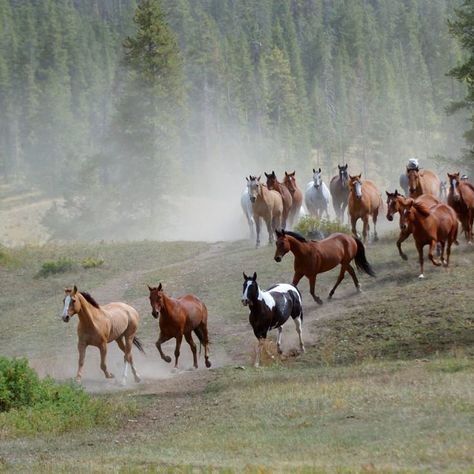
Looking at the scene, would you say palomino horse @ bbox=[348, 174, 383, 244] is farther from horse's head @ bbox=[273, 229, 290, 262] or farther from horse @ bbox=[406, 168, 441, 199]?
horse's head @ bbox=[273, 229, 290, 262]

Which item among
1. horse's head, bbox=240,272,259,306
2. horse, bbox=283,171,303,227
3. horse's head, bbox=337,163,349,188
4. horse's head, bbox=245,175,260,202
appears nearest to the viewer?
horse's head, bbox=240,272,259,306

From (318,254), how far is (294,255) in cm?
60

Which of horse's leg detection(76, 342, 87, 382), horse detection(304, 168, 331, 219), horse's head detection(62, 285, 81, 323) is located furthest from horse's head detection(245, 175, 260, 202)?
horse's head detection(62, 285, 81, 323)

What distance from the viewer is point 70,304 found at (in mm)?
19438

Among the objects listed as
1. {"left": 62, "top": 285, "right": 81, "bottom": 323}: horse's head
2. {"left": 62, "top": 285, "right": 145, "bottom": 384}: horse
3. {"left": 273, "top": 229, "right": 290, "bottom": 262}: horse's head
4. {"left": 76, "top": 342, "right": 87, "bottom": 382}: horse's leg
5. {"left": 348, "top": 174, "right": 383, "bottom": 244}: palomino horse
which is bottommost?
{"left": 76, "top": 342, "right": 87, "bottom": 382}: horse's leg

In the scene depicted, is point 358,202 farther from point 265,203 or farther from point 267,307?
point 267,307

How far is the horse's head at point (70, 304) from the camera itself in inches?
758

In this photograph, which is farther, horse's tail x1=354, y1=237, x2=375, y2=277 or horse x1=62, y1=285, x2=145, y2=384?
horse's tail x1=354, y1=237, x2=375, y2=277

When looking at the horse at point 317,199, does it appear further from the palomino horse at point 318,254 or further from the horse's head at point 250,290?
the horse's head at point 250,290

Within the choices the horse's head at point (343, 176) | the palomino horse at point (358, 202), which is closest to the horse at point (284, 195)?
the horse's head at point (343, 176)

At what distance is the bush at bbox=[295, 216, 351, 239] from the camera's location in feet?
109

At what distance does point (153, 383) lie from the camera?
19938mm

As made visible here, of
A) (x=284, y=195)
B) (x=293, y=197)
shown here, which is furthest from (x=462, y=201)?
(x=293, y=197)

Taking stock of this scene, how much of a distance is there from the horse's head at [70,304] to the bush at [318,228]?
14391 mm
